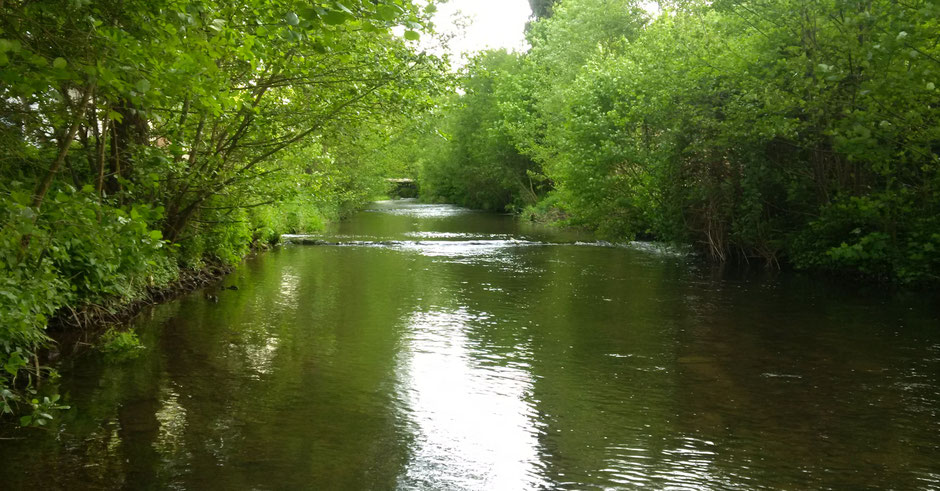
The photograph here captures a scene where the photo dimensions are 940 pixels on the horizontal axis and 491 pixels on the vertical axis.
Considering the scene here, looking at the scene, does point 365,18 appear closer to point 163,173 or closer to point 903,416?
point 903,416

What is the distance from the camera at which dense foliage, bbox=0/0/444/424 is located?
6.53 m

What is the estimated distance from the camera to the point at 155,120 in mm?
12359

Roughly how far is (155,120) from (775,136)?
49.1 feet

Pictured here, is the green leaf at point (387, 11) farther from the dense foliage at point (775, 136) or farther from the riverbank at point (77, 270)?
the dense foliage at point (775, 136)

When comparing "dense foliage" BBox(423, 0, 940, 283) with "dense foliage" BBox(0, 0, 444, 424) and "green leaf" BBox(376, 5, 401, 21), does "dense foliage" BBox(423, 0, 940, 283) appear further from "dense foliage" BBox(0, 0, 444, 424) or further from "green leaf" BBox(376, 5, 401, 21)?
"green leaf" BBox(376, 5, 401, 21)

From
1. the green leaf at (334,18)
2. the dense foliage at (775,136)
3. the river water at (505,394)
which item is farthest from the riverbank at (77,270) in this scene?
the dense foliage at (775,136)

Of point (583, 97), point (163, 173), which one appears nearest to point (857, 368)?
point (163, 173)

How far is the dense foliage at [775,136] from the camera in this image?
46.6ft

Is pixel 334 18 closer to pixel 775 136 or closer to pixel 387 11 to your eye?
pixel 387 11

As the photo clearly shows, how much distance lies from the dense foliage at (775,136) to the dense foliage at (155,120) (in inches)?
138

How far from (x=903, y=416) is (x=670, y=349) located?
12.4ft

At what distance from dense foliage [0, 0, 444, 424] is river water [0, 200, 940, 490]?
1110mm

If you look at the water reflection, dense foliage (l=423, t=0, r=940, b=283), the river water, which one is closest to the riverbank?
the river water

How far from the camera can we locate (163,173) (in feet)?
44.5
